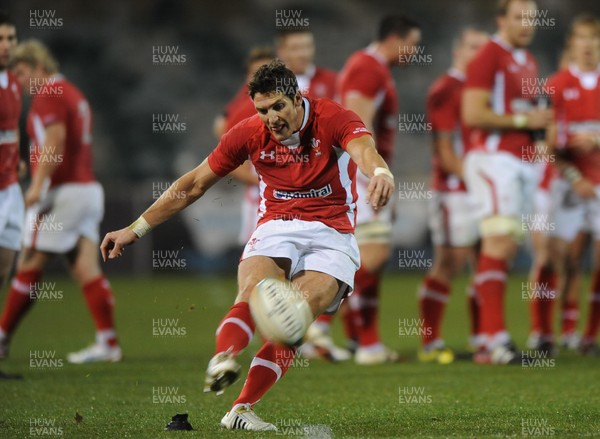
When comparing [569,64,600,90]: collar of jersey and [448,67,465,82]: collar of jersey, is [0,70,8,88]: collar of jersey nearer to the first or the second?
[448,67,465,82]: collar of jersey

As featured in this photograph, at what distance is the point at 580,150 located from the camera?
9570 mm

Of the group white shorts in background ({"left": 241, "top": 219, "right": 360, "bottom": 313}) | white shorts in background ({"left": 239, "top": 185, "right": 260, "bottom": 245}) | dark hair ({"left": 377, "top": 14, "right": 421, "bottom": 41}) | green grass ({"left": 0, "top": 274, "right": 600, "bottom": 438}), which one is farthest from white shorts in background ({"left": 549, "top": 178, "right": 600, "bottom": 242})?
white shorts in background ({"left": 241, "top": 219, "right": 360, "bottom": 313})

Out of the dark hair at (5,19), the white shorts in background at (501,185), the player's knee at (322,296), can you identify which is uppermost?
the dark hair at (5,19)

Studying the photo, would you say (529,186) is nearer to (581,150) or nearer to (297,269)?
(581,150)

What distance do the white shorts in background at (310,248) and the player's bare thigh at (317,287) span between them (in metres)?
0.03

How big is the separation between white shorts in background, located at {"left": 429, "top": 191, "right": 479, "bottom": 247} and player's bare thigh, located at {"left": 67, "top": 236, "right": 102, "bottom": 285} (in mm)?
2933

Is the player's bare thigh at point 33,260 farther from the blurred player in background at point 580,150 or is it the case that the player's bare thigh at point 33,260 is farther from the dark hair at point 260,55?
the blurred player in background at point 580,150

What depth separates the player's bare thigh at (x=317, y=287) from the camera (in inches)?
211

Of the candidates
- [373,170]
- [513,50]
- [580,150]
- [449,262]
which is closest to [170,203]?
[373,170]

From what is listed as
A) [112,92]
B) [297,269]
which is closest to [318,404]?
[297,269]

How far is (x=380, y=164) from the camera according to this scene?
5035 mm

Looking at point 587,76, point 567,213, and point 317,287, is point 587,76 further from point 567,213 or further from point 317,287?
point 317,287

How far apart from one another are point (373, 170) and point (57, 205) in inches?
191

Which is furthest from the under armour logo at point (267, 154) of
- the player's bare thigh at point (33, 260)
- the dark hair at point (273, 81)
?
the player's bare thigh at point (33, 260)
